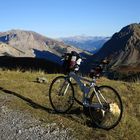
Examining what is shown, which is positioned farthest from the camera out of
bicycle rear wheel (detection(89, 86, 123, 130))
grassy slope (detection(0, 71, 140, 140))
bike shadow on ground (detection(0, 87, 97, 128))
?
bike shadow on ground (detection(0, 87, 97, 128))

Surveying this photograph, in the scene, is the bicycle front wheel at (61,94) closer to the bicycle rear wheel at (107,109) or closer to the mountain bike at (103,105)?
the mountain bike at (103,105)

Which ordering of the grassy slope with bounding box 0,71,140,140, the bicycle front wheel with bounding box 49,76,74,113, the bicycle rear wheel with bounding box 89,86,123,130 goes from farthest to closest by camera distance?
the bicycle front wheel with bounding box 49,76,74,113
the bicycle rear wheel with bounding box 89,86,123,130
the grassy slope with bounding box 0,71,140,140

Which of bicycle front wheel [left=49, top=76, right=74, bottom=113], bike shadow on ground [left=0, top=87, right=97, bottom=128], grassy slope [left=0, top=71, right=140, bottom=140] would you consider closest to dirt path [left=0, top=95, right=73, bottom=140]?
grassy slope [left=0, top=71, right=140, bottom=140]

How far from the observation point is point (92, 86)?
10297 mm

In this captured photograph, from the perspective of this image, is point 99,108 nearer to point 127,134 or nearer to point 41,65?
point 127,134

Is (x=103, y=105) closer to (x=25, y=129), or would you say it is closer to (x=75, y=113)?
(x=75, y=113)

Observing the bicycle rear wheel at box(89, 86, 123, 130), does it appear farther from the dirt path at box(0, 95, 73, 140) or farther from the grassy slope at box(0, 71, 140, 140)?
the dirt path at box(0, 95, 73, 140)

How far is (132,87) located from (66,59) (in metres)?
7.13

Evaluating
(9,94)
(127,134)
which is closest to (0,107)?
(9,94)

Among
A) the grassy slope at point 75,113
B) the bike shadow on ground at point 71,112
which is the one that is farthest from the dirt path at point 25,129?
the bike shadow on ground at point 71,112

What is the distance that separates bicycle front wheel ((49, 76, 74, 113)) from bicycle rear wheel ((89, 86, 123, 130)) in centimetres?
118

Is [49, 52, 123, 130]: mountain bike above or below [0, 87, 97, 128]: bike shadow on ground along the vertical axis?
above

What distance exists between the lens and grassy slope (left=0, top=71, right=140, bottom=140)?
31.6ft

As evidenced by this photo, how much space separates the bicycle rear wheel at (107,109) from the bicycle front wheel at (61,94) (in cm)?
118
